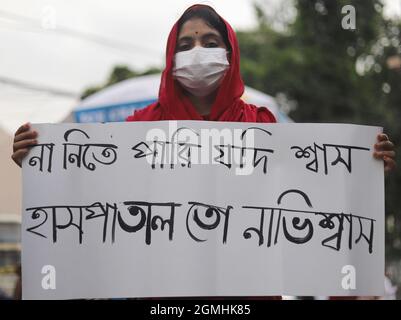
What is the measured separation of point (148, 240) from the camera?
2.72 metres

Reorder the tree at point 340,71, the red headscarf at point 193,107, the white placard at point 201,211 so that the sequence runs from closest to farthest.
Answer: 1. the white placard at point 201,211
2. the red headscarf at point 193,107
3. the tree at point 340,71

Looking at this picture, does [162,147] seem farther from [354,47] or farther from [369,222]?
[354,47]

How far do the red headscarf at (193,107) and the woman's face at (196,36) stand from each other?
29 millimetres

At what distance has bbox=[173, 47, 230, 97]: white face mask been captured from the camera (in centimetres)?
310

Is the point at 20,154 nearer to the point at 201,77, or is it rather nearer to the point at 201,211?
the point at 201,211

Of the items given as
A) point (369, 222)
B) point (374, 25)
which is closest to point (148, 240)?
point (369, 222)

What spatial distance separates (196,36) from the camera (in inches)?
124

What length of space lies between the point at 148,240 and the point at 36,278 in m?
0.39

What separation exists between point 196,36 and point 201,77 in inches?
6.2

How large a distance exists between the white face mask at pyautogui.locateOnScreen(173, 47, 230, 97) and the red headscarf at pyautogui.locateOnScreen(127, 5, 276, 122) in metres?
0.03

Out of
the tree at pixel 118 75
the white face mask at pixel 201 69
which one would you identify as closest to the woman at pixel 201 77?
the white face mask at pixel 201 69

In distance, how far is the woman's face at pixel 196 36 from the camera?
3.14 meters

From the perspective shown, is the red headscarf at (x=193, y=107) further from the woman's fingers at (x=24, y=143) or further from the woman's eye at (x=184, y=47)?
the woman's fingers at (x=24, y=143)

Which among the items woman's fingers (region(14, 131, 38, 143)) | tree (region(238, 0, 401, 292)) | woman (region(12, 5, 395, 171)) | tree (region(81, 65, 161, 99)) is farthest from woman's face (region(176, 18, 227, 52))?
tree (region(81, 65, 161, 99))
